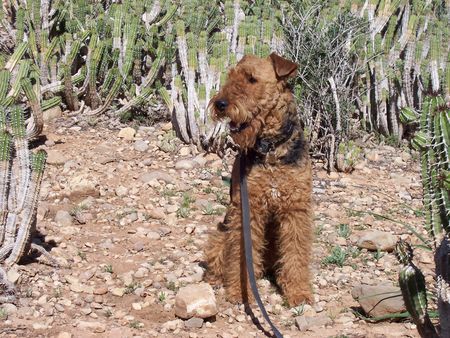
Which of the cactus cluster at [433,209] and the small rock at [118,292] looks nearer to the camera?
the cactus cluster at [433,209]

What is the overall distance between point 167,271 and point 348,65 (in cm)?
339

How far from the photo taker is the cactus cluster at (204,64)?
24.3 feet

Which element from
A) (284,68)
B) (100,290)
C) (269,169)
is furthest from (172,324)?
(284,68)

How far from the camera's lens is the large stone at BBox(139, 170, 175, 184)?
674 cm

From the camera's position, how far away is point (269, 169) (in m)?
4.57

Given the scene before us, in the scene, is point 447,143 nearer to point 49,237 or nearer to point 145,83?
point 49,237

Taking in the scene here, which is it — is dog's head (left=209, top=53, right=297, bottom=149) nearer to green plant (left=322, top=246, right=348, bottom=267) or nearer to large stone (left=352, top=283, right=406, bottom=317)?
large stone (left=352, top=283, right=406, bottom=317)

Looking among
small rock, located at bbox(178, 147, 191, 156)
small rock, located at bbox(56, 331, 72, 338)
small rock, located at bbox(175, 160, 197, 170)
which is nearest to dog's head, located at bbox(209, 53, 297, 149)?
small rock, located at bbox(56, 331, 72, 338)

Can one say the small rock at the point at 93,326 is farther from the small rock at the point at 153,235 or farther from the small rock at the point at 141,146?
the small rock at the point at 141,146

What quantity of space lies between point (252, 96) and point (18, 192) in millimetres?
1693

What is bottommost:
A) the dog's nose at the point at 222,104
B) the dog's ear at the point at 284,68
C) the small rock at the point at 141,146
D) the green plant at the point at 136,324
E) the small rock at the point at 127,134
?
the green plant at the point at 136,324

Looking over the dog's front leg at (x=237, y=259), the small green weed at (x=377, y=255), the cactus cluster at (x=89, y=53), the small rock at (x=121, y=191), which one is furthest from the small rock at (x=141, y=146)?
the small green weed at (x=377, y=255)

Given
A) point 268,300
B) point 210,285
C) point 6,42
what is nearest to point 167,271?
point 210,285

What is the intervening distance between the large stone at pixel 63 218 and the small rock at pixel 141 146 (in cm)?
160
